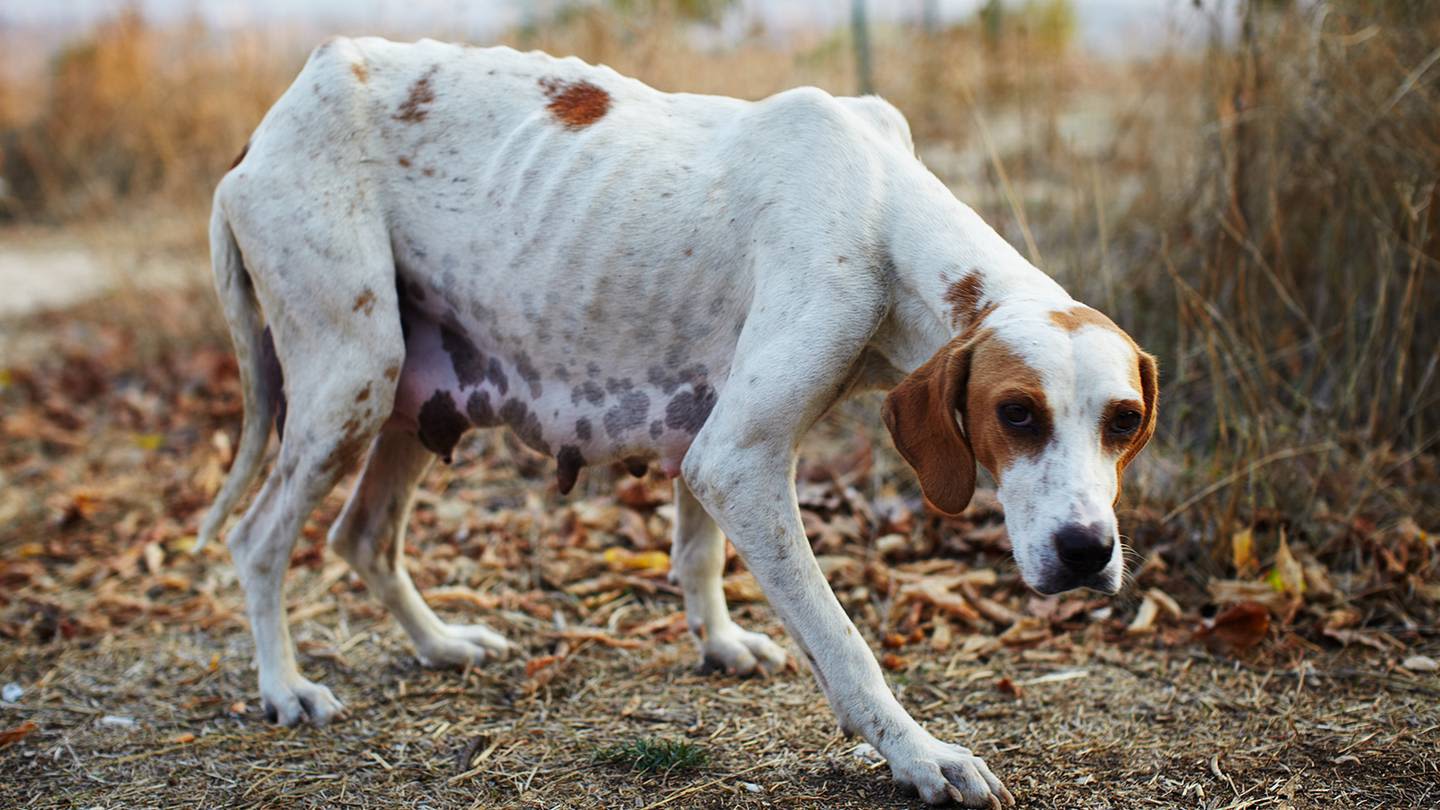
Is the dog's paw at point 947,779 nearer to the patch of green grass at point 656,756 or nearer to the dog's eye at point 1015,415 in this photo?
the patch of green grass at point 656,756

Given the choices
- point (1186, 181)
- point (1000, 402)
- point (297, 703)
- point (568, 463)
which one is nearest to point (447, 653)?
point (297, 703)

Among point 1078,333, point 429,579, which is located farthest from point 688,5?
point 1078,333

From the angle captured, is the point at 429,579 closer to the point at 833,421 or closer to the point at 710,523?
the point at 710,523

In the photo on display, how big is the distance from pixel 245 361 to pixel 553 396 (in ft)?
3.22

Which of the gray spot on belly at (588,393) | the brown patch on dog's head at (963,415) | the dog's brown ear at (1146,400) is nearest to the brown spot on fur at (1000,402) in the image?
the brown patch on dog's head at (963,415)

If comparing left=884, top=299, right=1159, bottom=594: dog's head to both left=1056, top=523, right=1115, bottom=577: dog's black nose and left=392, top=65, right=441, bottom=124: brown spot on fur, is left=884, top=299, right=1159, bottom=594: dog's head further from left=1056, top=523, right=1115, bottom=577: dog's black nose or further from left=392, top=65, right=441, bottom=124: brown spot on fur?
left=392, top=65, right=441, bottom=124: brown spot on fur

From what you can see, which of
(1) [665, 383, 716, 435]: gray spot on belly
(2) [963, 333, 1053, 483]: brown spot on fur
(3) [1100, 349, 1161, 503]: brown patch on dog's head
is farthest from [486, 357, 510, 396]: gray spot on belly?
(3) [1100, 349, 1161, 503]: brown patch on dog's head

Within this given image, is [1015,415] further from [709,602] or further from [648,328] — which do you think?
[709,602]

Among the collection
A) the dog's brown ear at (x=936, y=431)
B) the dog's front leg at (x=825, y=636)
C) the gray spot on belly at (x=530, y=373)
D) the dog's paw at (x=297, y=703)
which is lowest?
the dog's paw at (x=297, y=703)

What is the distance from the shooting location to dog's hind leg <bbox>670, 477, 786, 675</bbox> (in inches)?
145

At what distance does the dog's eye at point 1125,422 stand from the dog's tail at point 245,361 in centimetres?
223

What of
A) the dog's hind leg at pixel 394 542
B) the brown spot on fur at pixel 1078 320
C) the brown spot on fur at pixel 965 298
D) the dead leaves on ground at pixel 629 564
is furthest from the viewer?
the dead leaves on ground at pixel 629 564

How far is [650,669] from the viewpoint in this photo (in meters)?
3.78

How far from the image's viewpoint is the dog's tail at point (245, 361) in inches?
142
